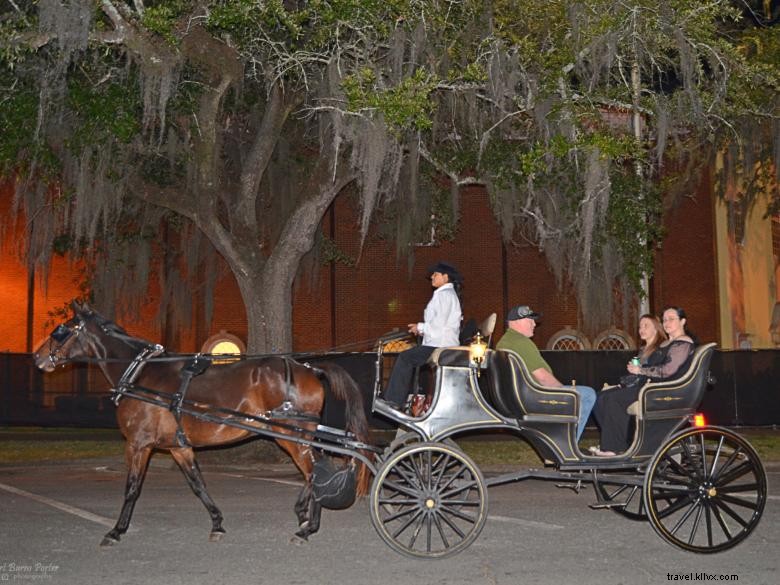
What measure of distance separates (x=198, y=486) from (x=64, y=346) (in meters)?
1.82

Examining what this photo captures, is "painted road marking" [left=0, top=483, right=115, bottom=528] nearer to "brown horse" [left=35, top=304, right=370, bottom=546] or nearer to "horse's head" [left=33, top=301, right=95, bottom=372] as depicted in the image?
"brown horse" [left=35, top=304, right=370, bottom=546]

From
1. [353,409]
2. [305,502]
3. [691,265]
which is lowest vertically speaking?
[305,502]

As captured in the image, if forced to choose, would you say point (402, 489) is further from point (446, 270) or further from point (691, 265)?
point (691, 265)

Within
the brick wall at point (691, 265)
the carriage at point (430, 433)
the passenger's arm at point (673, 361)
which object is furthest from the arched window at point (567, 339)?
the passenger's arm at point (673, 361)

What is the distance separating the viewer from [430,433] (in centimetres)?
704

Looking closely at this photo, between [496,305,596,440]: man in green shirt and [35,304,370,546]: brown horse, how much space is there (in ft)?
4.98

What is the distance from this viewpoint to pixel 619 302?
2567cm

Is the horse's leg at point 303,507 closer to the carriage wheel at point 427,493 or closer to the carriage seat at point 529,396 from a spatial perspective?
the carriage wheel at point 427,493

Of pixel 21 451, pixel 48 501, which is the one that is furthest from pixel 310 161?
pixel 48 501

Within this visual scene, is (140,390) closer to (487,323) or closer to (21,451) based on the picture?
(487,323)

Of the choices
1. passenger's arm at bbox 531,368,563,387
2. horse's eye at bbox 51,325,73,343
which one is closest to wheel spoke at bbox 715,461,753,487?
passenger's arm at bbox 531,368,563,387

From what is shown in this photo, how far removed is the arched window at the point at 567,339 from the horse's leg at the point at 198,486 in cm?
1998

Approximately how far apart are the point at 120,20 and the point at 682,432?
8.84 metres

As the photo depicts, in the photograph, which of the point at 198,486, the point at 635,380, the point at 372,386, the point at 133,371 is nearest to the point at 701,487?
the point at 635,380
